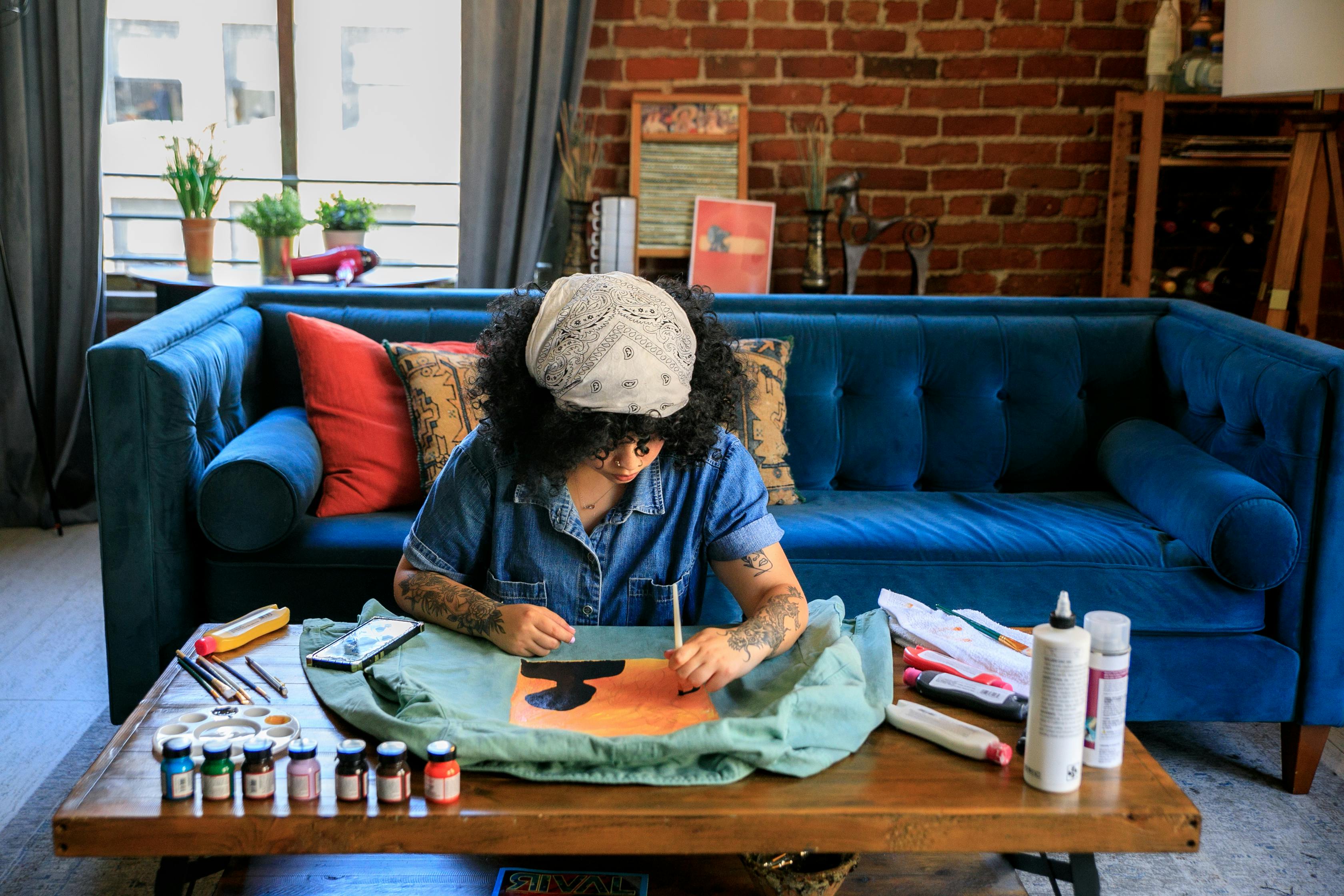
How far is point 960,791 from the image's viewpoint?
1114 millimetres

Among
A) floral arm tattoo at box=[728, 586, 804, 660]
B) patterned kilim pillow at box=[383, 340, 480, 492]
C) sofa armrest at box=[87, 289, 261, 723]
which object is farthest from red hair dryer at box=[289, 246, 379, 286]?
floral arm tattoo at box=[728, 586, 804, 660]

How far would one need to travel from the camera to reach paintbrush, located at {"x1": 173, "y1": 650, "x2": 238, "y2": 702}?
1305 mm

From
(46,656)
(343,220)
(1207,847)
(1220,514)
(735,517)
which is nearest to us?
(735,517)

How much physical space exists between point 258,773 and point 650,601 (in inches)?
25.0

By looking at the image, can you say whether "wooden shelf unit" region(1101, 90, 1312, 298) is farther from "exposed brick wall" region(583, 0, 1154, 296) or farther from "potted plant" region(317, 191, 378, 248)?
"potted plant" region(317, 191, 378, 248)

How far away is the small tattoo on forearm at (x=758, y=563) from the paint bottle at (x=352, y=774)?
0.61m

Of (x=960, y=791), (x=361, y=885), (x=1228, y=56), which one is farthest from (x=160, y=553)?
(x=1228, y=56)

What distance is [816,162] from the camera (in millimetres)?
3580

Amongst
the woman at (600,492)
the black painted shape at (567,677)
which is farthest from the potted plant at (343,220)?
the black painted shape at (567,677)

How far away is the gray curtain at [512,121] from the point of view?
3.58m

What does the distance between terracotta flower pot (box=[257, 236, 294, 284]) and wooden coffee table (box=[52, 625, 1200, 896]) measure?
7.73 ft

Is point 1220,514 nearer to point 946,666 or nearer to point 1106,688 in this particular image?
point 946,666

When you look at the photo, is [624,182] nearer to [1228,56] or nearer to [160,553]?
[1228,56]

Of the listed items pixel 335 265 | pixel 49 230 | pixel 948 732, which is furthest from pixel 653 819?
pixel 49 230
